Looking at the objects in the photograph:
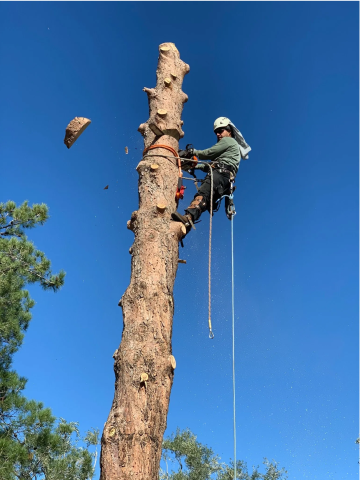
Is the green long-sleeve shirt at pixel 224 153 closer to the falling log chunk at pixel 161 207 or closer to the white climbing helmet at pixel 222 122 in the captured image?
the white climbing helmet at pixel 222 122

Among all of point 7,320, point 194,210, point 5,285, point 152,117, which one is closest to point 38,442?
point 7,320

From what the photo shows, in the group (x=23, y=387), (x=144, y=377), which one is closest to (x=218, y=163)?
(x=144, y=377)

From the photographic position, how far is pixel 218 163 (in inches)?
163

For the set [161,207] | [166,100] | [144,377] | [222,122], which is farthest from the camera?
[222,122]

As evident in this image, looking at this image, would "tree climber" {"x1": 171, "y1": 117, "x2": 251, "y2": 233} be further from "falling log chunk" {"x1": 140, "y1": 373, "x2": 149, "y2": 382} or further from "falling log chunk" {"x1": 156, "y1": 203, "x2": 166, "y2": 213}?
"falling log chunk" {"x1": 140, "y1": 373, "x2": 149, "y2": 382}

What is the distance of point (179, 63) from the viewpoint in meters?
4.14

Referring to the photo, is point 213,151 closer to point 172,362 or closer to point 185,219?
point 185,219

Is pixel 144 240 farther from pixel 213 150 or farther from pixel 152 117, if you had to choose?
pixel 213 150

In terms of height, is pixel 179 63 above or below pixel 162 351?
above

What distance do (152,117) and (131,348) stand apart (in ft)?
6.75

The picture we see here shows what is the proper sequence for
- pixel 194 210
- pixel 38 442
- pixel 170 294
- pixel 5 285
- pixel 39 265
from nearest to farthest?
1. pixel 170 294
2. pixel 194 210
3. pixel 38 442
4. pixel 5 285
5. pixel 39 265

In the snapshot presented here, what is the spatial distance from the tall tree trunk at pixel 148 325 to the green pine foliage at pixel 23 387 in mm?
3383

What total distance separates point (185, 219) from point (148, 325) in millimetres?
972

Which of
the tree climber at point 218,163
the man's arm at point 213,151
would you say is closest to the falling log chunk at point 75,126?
the tree climber at point 218,163
